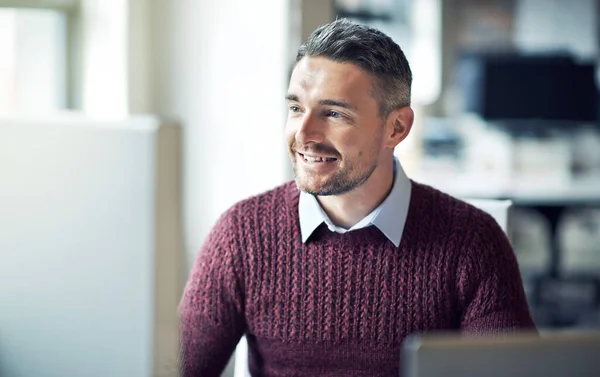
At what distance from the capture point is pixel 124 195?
0.71 metres

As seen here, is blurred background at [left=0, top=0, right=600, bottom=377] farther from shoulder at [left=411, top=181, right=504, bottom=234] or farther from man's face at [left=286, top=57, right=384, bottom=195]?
shoulder at [left=411, top=181, right=504, bottom=234]

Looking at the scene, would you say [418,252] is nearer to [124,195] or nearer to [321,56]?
[321,56]

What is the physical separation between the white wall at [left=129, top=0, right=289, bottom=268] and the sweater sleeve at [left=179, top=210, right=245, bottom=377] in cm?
119

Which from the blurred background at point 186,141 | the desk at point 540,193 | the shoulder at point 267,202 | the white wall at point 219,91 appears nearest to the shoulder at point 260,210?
the shoulder at point 267,202

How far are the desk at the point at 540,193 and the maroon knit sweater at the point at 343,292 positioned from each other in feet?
8.83

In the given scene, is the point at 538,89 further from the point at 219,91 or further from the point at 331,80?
the point at 331,80

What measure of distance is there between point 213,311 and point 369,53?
0.51m

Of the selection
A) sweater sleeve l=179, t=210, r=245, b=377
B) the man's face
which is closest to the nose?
the man's face

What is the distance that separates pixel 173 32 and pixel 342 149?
1411mm

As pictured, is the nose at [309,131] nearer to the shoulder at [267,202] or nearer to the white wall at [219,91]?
A: the shoulder at [267,202]

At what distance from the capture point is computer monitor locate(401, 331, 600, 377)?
558 millimetres

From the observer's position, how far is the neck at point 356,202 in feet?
4.82

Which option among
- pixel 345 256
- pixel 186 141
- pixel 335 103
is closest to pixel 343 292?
pixel 345 256

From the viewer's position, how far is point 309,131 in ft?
4.47
